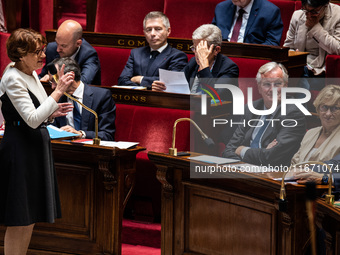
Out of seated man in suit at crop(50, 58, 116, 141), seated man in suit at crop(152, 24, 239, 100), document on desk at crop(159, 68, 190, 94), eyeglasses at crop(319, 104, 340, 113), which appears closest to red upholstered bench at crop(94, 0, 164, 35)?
seated man in suit at crop(152, 24, 239, 100)

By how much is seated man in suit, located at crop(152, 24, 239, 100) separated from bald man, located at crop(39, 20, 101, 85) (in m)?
0.47

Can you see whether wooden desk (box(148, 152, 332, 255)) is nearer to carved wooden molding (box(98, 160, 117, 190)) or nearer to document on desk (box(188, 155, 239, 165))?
document on desk (box(188, 155, 239, 165))

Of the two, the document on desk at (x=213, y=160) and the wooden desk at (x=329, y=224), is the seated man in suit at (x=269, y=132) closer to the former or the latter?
the document on desk at (x=213, y=160)

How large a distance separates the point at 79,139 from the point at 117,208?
0.36m

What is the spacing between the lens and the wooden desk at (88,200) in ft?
8.16

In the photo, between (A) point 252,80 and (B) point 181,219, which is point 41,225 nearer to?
(B) point 181,219

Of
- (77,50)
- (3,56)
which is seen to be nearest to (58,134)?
(77,50)

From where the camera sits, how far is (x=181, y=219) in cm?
237


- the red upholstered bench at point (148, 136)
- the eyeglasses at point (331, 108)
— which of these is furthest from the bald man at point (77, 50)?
the eyeglasses at point (331, 108)

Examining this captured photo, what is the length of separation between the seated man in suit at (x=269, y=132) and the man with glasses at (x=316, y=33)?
820mm

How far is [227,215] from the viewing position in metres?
2.21

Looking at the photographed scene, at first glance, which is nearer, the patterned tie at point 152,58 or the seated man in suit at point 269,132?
the seated man in suit at point 269,132

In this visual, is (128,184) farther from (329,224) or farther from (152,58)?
(152,58)

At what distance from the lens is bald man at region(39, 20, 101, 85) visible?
11.1ft
